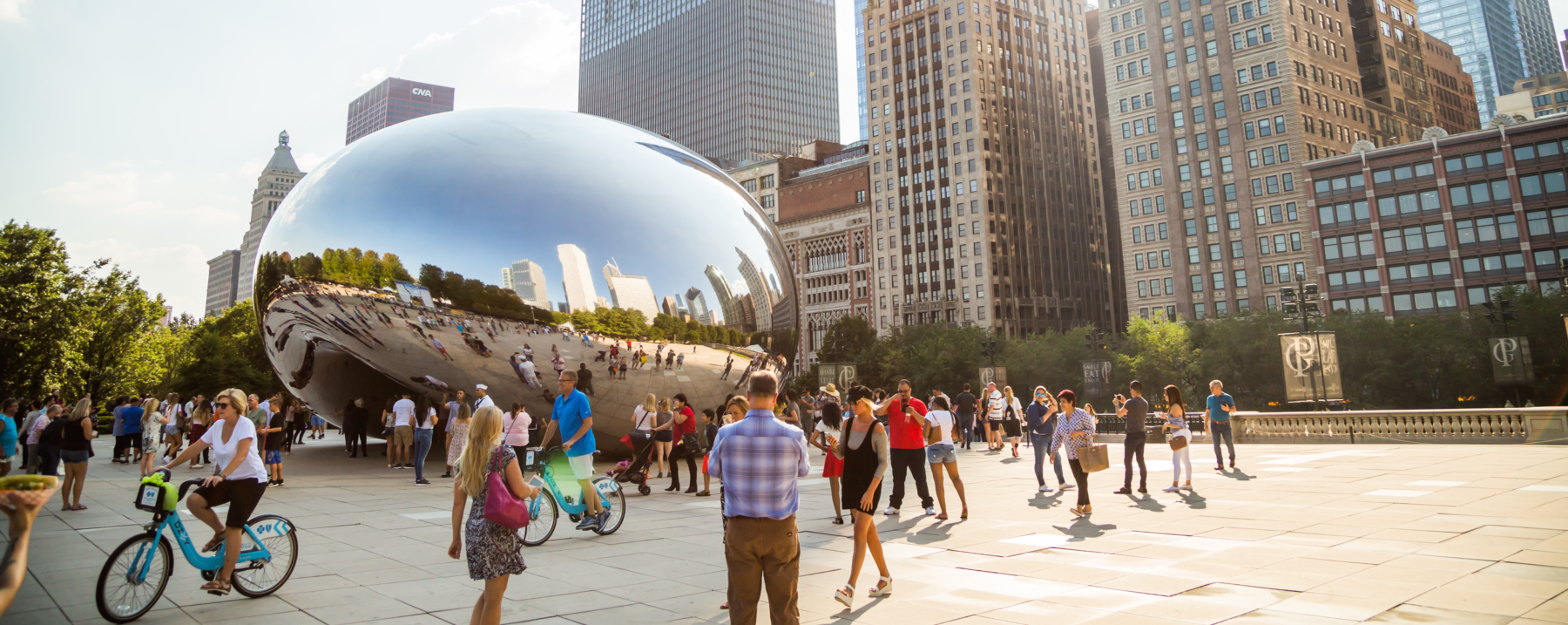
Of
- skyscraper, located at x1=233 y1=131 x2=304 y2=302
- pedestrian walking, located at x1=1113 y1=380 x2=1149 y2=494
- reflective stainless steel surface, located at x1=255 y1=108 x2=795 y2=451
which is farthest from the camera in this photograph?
skyscraper, located at x1=233 y1=131 x2=304 y2=302

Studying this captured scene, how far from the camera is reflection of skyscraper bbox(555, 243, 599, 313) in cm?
1446

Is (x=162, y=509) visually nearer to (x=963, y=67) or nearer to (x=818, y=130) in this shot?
(x=963, y=67)

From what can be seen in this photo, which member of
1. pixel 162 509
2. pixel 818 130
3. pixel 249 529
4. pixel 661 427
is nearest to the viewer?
pixel 162 509

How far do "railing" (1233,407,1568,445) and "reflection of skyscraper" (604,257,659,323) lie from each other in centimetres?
1877

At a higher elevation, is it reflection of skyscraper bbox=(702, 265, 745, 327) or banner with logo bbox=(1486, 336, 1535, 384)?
reflection of skyscraper bbox=(702, 265, 745, 327)

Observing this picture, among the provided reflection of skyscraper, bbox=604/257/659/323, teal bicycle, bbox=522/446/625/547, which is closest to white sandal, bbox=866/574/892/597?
teal bicycle, bbox=522/446/625/547

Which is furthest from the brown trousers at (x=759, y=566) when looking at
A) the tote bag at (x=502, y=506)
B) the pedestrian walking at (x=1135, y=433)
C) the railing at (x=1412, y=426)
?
the railing at (x=1412, y=426)

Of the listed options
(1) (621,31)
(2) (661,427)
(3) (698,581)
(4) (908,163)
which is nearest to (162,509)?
(3) (698,581)

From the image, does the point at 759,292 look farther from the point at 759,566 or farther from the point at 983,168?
the point at 983,168

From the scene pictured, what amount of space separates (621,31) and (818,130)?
4784cm

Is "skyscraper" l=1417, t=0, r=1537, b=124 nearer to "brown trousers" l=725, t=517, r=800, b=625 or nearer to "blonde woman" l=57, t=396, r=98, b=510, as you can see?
"brown trousers" l=725, t=517, r=800, b=625

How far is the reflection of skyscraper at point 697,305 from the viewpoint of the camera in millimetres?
15289

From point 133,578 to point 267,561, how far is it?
890 millimetres

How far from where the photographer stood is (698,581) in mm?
7191
